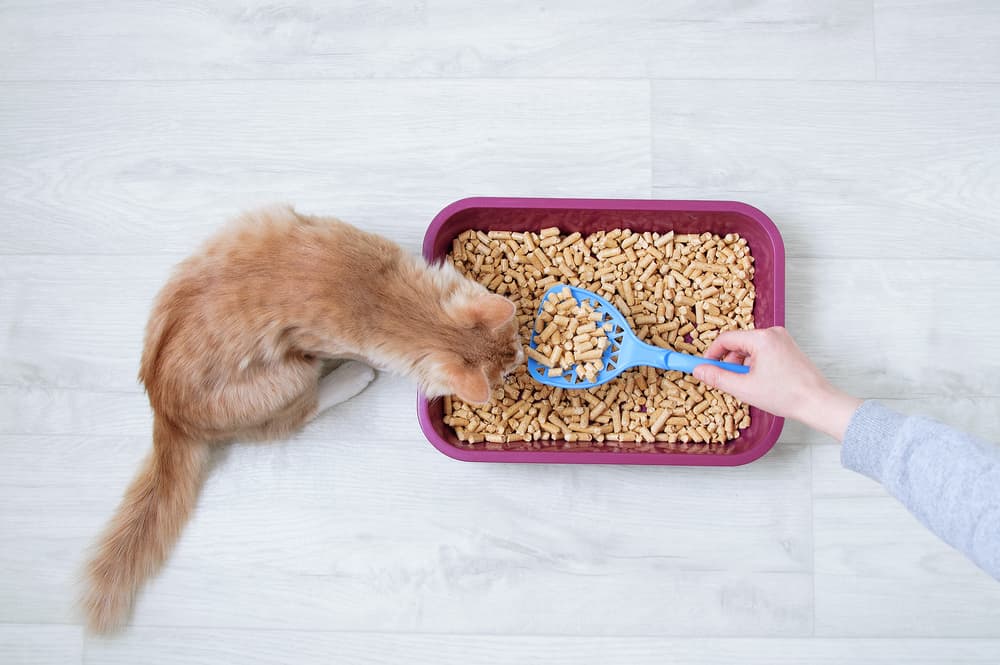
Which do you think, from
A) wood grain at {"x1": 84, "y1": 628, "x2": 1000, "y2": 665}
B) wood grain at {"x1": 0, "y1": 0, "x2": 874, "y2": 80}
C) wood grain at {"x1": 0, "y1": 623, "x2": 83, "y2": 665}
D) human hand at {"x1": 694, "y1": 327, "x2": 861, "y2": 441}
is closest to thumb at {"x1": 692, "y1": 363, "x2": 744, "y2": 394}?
human hand at {"x1": 694, "y1": 327, "x2": 861, "y2": 441}

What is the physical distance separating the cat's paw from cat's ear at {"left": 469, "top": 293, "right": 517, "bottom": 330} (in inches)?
16.8

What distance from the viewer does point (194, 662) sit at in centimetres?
164

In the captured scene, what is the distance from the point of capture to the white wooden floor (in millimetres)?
1645

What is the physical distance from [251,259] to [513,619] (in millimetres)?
1013

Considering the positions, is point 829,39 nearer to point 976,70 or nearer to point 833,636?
point 976,70

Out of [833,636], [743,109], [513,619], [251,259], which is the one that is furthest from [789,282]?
[251,259]

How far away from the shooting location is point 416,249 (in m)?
1.70

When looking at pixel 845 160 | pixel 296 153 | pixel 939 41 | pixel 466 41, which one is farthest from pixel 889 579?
pixel 296 153

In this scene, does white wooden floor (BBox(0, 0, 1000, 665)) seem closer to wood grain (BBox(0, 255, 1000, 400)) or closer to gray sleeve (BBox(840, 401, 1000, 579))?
wood grain (BBox(0, 255, 1000, 400))

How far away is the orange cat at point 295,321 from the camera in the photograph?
1.30 m

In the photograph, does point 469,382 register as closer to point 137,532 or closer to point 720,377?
point 720,377

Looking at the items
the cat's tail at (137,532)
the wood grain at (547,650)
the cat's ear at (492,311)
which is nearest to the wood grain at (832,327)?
the cat's tail at (137,532)

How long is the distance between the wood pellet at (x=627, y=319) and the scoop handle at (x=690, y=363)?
14cm

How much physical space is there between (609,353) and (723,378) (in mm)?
276
